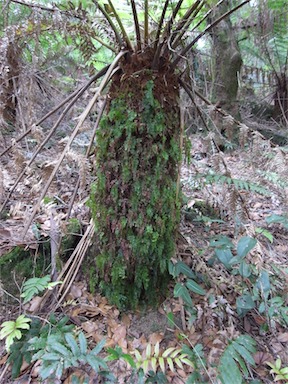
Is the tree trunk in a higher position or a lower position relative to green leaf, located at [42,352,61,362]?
higher

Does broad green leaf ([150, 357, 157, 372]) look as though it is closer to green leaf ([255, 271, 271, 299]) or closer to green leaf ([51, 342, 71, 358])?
green leaf ([51, 342, 71, 358])

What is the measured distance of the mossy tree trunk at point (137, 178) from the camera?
1.41 meters

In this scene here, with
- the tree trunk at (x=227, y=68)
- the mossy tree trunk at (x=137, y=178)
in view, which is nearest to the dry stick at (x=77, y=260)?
the mossy tree trunk at (x=137, y=178)

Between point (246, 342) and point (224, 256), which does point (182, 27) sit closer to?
point (224, 256)

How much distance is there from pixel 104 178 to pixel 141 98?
17.3 inches

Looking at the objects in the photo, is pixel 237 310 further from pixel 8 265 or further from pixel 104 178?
pixel 8 265

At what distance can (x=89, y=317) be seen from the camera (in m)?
1.62

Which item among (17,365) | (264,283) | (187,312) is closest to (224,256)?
(264,283)

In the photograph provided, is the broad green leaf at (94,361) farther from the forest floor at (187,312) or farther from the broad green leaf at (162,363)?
the broad green leaf at (162,363)

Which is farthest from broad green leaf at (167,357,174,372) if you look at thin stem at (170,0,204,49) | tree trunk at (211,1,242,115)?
tree trunk at (211,1,242,115)

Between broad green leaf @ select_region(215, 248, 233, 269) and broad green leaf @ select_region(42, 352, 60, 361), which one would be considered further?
broad green leaf @ select_region(215, 248, 233, 269)

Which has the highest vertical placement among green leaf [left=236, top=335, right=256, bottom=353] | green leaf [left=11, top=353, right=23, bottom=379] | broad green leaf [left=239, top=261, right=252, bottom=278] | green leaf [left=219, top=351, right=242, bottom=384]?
broad green leaf [left=239, top=261, right=252, bottom=278]

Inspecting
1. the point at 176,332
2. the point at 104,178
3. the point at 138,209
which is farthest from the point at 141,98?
the point at 176,332

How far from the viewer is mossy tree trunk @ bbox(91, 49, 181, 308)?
1.41 meters
